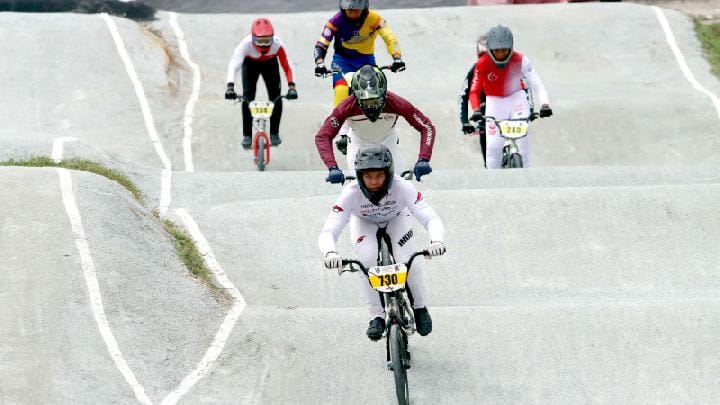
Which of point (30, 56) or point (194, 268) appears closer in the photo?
point (194, 268)

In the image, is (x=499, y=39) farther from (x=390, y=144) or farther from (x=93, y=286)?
(x=93, y=286)

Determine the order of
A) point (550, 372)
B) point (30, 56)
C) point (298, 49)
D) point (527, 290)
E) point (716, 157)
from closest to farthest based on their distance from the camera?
point (550, 372) → point (527, 290) → point (716, 157) → point (30, 56) → point (298, 49)

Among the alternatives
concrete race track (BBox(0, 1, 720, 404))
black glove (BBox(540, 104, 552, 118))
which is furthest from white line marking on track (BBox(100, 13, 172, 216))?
black glove (BBox(540, 104, 552, 118))

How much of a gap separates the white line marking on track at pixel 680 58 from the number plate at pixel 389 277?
13.0m

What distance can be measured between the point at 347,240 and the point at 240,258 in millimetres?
1284

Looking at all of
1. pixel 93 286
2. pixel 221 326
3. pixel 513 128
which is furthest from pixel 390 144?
pixel 513 128

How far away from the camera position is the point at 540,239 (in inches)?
494

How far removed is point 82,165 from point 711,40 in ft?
49.6

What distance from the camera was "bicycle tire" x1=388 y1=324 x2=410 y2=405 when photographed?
857 cm

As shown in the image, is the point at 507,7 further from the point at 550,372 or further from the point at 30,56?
the point at 550,372

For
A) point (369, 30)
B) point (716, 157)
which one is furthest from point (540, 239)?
point (716, 157)

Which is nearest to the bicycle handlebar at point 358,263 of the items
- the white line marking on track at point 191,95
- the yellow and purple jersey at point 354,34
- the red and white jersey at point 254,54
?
the yellow and purple jersey at point 354,34

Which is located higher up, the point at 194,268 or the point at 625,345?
the point at 194,268

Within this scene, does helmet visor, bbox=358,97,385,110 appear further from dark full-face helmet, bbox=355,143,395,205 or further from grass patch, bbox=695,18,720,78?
grass patch, bbox=695,18,720,78
